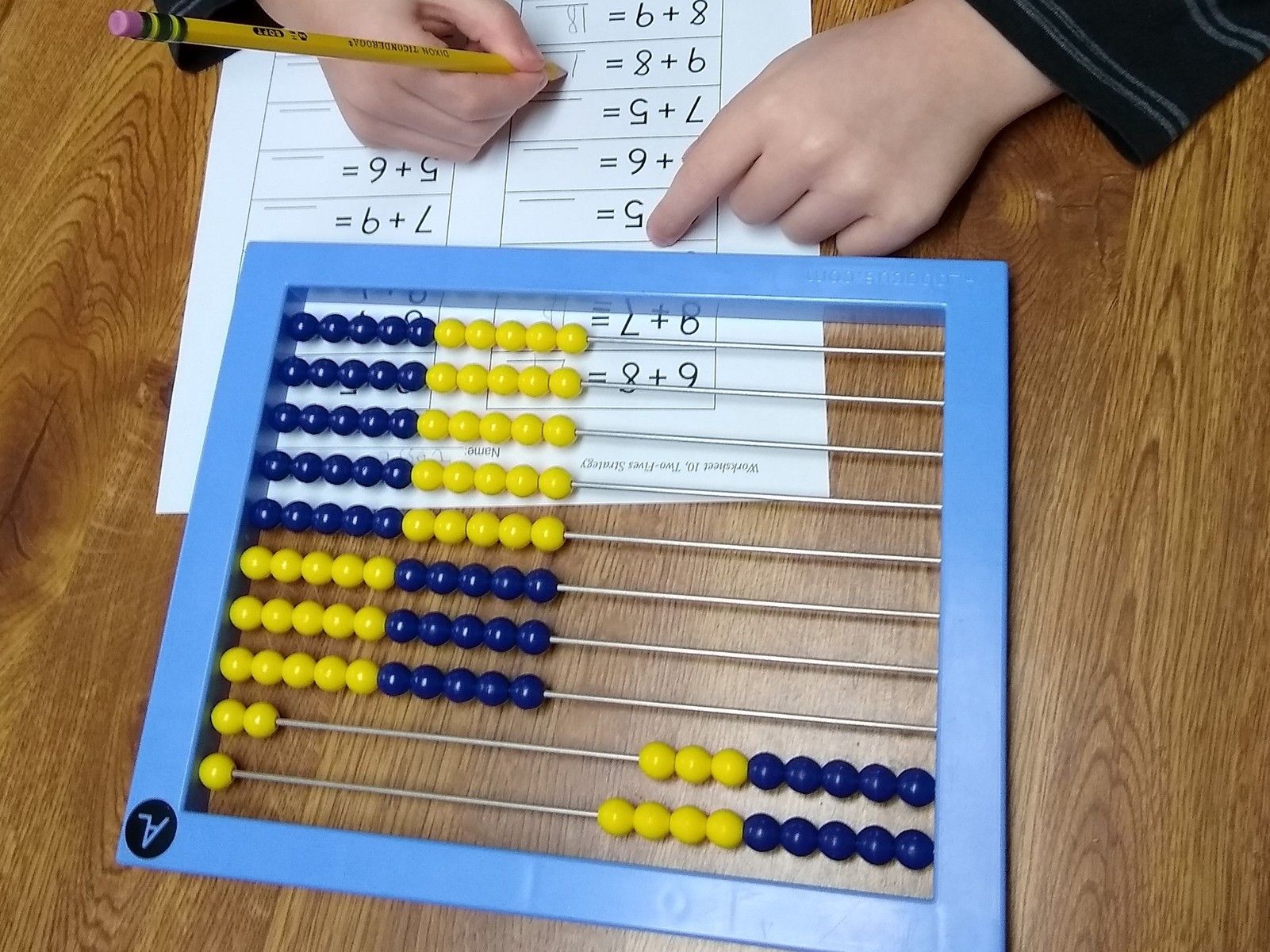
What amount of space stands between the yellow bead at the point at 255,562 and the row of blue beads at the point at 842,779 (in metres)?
0.31

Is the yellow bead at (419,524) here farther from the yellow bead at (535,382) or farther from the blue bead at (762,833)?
the blue bead at (762,833)

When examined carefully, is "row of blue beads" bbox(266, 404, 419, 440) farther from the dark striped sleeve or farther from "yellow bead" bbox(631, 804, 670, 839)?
the dark striped sleeve

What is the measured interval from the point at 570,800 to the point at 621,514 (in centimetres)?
16

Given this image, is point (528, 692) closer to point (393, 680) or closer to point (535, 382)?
point (393, 680)

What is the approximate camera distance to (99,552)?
23.7 inches

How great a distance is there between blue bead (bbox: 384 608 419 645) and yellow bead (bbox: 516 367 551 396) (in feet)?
0.49

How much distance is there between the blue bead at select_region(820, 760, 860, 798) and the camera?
19.5 inches

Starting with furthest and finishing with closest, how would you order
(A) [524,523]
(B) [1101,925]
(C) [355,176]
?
1. (C) [355,176]
2. (A) [524,523]
3. (B) [1101,925]

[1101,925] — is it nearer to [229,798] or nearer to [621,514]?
[621,514]

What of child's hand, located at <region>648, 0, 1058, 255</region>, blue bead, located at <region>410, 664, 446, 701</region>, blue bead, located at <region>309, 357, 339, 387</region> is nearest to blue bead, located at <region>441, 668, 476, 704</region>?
blue bead, located at <region>410, 664, 446, 701</region>

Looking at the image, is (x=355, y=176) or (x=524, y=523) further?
(x=355, y=176)

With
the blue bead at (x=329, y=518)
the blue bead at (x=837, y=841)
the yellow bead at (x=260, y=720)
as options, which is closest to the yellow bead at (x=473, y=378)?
the blue bead at (x=329, y=518)

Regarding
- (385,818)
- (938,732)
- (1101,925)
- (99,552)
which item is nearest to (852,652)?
(938,732)

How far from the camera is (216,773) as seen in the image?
548mm
